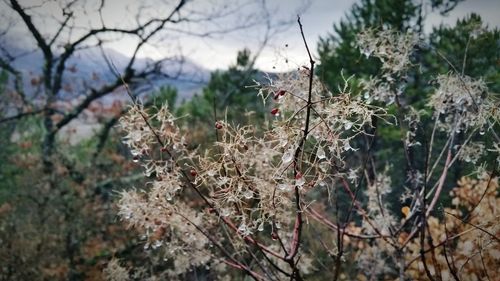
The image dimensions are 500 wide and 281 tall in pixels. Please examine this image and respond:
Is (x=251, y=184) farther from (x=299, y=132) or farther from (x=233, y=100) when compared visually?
(x=233, y=100)

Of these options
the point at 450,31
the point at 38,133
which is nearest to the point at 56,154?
the point at 450,31

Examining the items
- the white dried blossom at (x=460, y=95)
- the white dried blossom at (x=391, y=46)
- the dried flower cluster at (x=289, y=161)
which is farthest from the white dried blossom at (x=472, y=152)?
the white dried blossom at (x=391, y=46)

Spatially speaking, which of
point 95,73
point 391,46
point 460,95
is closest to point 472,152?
point 460,95

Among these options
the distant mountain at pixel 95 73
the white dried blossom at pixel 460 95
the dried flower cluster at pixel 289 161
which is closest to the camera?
the dried flower cluster at pixel 289 161

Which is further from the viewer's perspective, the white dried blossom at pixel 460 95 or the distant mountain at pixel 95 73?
the distant mountain at pixel 95 73

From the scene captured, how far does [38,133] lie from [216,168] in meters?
29.7

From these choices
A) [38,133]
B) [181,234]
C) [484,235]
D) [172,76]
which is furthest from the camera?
[38,133]

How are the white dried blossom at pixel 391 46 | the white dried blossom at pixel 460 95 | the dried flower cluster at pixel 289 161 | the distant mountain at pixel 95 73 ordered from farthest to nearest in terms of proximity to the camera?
the distant mountain at pixel 95 73, the white dried blossom at pixel 391 46, the white dried blossom at pixel 460 95, the dried flower cluster at pixel 289 161

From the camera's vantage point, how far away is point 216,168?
1729 millimetres

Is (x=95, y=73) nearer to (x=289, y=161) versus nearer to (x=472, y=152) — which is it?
(x=472, y=152)

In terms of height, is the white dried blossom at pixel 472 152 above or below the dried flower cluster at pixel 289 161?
above

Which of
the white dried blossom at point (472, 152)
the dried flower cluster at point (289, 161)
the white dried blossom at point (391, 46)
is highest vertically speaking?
the white dried blossom at point (391, 46)

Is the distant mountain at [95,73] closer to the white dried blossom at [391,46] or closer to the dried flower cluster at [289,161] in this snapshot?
the dried flower cluster at [289,161]

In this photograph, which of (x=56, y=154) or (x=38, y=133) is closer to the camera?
(x=56, y=154)
